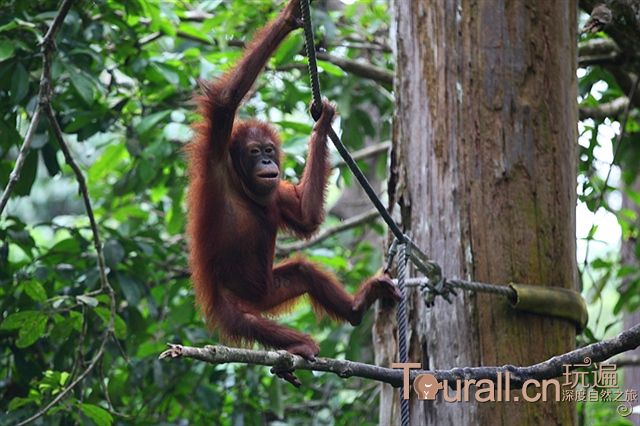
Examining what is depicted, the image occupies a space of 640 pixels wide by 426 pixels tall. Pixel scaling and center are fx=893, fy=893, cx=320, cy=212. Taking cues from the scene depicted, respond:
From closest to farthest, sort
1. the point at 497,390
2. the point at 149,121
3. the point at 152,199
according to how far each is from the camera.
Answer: the point at 497,390, the point at 149,121, the point at 152,199

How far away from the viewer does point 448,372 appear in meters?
2.58

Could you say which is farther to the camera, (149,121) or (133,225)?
(133,225)

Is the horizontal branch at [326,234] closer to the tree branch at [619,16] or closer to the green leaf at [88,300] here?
the green leaf at [88,300]

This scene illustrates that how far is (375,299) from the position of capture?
378cm

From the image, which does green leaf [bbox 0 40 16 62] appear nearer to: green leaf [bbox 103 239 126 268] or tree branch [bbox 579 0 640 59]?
green leaf [bbox 103 239 126 268]

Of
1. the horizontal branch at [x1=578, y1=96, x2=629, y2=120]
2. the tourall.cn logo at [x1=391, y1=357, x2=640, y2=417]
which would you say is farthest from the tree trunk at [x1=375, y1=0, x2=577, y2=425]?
the horizontal branch at [x1=578, y1=96, x2=629, y2=120]

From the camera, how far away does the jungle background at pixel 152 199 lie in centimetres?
417

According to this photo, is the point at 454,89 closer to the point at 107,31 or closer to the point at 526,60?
the point at 526,60

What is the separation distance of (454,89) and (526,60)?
0.28 metres

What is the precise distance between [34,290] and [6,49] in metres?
1.07

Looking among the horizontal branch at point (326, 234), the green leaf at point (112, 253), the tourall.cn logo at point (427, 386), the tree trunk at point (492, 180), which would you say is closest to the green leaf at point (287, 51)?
the horizontal branch at point (326, 234)

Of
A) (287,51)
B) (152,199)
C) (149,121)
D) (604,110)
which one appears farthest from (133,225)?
(604,110)

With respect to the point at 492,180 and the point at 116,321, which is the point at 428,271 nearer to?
the point at 492,180

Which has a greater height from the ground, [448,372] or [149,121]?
[448,372]
